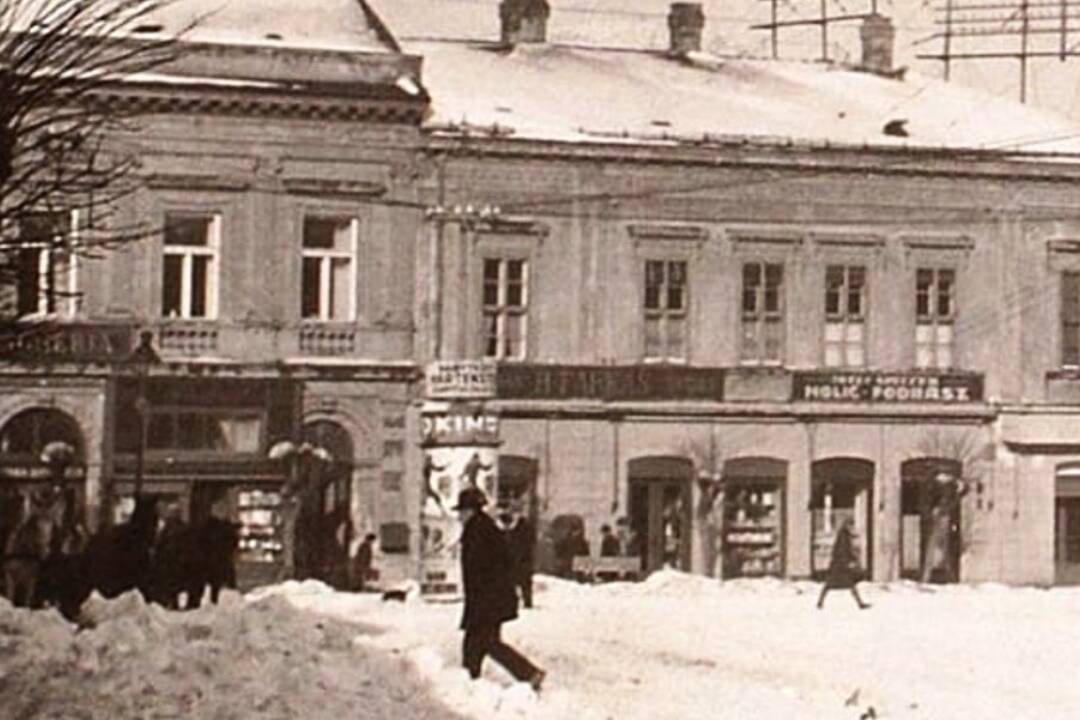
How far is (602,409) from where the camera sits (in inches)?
1414

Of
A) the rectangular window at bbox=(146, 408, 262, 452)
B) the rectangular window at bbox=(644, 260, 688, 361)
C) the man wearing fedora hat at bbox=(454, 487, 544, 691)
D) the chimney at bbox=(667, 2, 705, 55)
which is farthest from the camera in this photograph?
the chimney at bbox=(667, 2, 705, 55)

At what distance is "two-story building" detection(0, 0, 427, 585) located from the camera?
33.7 meters

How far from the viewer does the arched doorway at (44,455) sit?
3353cm

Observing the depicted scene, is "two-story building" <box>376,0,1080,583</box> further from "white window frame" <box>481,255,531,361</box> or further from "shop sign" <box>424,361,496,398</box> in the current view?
"shop sign" <box>424,361,496,398</box>

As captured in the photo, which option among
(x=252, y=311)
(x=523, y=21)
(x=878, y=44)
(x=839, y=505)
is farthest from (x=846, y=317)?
(x=252, y=311)

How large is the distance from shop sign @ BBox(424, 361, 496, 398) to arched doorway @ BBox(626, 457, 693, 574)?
1066 centimetres

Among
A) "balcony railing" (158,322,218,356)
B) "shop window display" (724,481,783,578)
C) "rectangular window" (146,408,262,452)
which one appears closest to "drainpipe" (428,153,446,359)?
"rectangular window" (146,408,262,452)

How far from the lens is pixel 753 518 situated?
36750mm

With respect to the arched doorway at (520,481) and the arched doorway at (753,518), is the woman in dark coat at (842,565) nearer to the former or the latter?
the arched doorway at (753,518)

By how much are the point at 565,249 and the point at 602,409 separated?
2.51 m

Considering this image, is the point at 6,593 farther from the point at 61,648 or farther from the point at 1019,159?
the point at 1019,159

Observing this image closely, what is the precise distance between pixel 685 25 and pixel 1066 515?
11023 millimetres

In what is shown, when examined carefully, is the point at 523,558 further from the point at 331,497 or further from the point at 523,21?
the point at 523,21

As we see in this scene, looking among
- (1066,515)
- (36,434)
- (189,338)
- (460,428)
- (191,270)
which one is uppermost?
(191,270)
